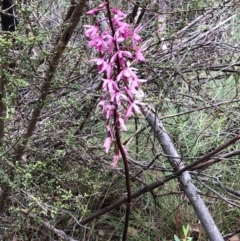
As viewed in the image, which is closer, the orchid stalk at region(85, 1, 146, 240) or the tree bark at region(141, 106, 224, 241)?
the orchid stalk at region(85, 1, 146, 240)

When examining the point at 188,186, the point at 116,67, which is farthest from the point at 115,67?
the point at 188,186

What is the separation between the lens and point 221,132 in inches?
107

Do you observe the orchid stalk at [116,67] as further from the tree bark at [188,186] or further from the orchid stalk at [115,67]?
the tree bark at [188,186]

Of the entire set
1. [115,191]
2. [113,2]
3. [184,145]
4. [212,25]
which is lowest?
[115,191]

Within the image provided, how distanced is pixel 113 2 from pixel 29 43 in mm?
1250

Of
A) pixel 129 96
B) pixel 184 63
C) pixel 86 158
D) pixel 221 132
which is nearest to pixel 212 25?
pixel 184 63

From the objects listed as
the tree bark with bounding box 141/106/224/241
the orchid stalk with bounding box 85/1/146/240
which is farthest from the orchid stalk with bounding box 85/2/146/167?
the tree bark with bounding box 141/106/224/241

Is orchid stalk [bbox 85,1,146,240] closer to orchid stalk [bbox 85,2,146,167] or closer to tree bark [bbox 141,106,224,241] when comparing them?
orchid stalk [bbox 85,2,146,167]

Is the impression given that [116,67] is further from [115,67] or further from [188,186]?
[188,186]

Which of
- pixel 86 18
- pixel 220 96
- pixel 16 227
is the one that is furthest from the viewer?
pixel 220 96

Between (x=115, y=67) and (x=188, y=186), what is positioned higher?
(x=115, y=67)

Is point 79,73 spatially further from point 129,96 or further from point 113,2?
point 129,96

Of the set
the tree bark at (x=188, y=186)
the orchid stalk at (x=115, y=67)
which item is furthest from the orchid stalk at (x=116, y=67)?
the tree bark at (x=188, y=186)

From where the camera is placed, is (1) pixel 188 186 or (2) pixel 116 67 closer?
(2) pixel 116 67
